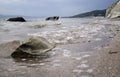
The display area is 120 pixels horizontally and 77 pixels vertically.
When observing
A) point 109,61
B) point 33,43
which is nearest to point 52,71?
point 109,61

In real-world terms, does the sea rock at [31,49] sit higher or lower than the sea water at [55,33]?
higher

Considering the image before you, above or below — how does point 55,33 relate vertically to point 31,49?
below

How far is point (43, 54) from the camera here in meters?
8.02

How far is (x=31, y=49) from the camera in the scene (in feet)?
26.8

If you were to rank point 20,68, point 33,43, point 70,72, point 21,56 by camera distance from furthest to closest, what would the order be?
point 33,43 → point 21,56 → point 20,68 → point 70,72

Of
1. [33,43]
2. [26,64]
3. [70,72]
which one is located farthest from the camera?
[33,43]

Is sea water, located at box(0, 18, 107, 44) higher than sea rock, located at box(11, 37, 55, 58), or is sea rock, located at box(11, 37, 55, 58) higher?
sea rock, located at box(11, 37, 55, 58)

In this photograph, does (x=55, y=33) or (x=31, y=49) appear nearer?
(x=31, y=49)

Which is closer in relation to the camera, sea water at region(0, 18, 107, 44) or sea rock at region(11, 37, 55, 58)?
sea rock at region(11, 37, 55, 58)

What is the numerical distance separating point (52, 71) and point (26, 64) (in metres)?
1.33

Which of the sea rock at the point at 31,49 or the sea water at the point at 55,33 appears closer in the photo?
the sea rock at the point at 31,49

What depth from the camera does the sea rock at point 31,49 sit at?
7.88m

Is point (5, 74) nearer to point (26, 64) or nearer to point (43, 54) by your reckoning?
point (26, 64)

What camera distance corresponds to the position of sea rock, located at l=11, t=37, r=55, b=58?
788 cm
